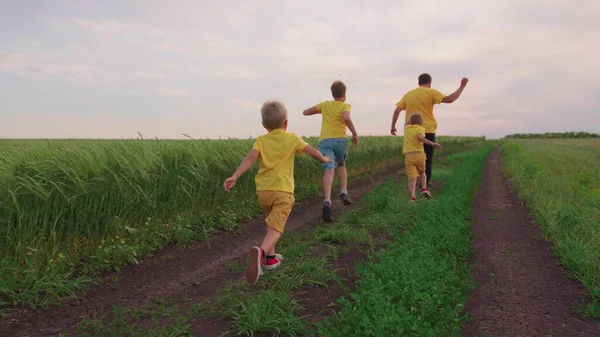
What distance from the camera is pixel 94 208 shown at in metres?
4.70

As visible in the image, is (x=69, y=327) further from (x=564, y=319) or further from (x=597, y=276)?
(x=597, y=276)

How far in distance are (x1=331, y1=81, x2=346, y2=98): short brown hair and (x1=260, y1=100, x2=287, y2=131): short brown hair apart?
120 inches

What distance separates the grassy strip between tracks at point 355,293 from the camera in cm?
313

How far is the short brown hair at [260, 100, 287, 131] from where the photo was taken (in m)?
4.52

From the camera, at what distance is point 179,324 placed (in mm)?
3279

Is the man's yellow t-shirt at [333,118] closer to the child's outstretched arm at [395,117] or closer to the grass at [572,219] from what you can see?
the child's outstretched arm at [395,117]

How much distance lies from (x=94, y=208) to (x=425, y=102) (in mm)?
6718

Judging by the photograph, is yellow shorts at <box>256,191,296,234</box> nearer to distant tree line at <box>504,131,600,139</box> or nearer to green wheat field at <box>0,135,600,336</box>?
green wheat field at <box>0,135,600,336</box>

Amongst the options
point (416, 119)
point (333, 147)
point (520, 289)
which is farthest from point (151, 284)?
point (416, 119)

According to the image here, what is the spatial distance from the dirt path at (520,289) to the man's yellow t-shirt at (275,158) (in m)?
2.05

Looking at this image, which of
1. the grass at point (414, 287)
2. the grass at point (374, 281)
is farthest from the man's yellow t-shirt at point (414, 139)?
Answer: the grass at point (414, 287)

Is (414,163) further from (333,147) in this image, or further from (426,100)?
(333,147)

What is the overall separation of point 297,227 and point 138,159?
258 centimetres

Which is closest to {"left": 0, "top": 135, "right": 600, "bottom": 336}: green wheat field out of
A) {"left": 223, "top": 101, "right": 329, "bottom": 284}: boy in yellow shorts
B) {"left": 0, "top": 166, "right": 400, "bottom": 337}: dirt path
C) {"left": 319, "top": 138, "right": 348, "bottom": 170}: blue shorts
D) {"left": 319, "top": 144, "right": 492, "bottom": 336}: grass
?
{"left": 319, "top": 144, "right": 492, "bottom": 336}: grass
